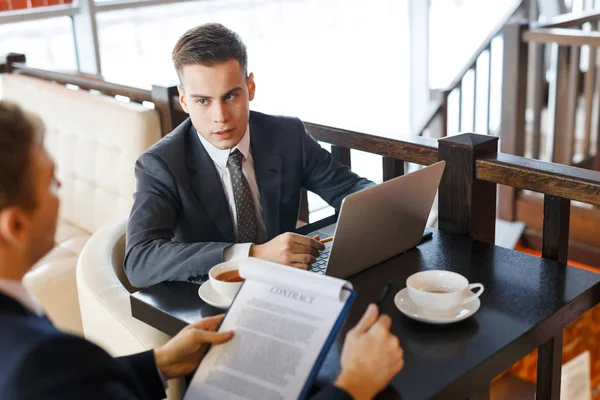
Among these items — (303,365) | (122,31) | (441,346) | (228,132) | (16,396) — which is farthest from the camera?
(122,31)

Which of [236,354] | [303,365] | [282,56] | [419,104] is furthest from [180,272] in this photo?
[419,104]

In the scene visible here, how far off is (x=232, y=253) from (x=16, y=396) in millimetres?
807

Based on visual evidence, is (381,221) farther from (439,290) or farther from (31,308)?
(31,308)

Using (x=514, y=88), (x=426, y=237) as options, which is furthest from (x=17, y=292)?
(x=514, y=88)

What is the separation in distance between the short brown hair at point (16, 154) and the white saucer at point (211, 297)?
0.59m

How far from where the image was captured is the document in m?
1.16

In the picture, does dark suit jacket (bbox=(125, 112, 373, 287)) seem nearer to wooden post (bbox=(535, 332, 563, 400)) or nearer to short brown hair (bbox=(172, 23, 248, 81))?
short brown hair (bbox=(172, 23, 248, 81))

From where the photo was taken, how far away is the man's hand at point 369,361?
3.63 ft

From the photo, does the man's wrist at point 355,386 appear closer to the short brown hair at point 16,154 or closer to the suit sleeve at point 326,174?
the short brown hair at point 16,154

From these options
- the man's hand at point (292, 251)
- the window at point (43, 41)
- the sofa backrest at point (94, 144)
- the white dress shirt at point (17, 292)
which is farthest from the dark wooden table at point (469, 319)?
the window at point (43, 41)

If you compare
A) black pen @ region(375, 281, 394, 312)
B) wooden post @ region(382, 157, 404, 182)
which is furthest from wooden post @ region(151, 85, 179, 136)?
black pen @ region(375, 281, 394, 312)

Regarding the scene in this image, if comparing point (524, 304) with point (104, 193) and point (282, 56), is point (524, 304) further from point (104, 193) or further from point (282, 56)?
point (282, 56)

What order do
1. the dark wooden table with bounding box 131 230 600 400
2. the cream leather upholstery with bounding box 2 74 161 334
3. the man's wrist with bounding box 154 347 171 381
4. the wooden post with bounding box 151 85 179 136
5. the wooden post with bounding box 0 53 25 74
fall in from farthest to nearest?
the wooden post with bounding box 0 53 25 74 < the wooden post with bounding box 151 85 179 136 < the cream leather upholstery with bounding box 2 74 161 334 < the man's wrist with bounding box 154 347 171 381 < the dark wooden table with bounding box 131 230 600 400

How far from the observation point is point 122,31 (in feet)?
15.4
